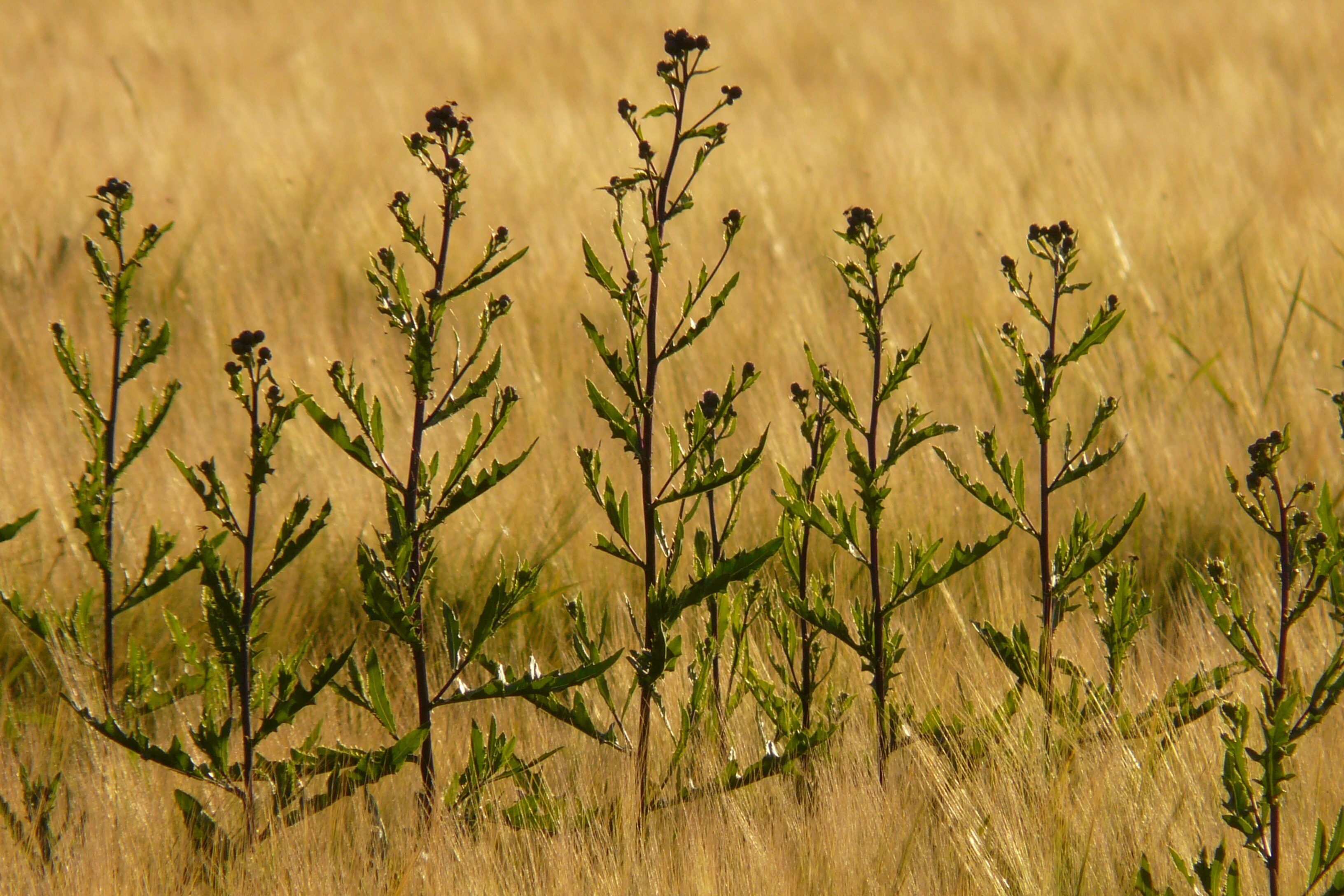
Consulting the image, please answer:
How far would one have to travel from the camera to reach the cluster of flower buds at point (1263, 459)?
1.20 meters

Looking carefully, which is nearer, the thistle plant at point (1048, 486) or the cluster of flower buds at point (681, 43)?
the cluster of flower buds at point (681, 43)

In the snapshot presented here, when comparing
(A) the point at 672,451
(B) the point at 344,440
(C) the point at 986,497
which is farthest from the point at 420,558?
(C) the point at 986,497

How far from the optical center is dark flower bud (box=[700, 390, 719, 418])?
4.62ft

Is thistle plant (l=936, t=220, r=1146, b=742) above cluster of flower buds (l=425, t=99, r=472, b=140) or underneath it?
underneath

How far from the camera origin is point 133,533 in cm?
217

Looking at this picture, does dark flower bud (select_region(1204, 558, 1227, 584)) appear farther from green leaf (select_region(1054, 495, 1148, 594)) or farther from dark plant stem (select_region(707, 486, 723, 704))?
dark plant stem (select_region(707, 486, 723, 704))

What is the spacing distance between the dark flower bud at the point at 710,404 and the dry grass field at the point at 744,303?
28cm

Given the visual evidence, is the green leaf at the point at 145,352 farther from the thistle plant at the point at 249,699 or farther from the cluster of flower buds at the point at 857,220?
the cluster of flower buds at the point at 857,220

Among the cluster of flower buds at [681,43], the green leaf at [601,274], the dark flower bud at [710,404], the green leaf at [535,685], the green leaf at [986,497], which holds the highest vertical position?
the cluster of flower buds at [681,43]

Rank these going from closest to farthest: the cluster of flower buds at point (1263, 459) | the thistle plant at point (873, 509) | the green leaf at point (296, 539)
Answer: the cluster of flower buds at point (1263, 459) → the green leaf at point (296, 539) → the thistle plant at point (873, 509)

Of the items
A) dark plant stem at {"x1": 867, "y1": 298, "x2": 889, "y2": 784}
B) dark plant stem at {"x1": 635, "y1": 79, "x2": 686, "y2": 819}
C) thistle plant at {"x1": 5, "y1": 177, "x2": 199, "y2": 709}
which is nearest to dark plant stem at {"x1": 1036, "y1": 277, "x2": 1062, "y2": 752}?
dark plant stem at {"x1": 867, "y1": 298, "x2": 889, "y2": 784}

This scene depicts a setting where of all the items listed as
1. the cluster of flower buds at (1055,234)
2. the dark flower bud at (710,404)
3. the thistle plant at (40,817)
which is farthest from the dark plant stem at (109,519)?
the cluster of flower buds at (1055,234)

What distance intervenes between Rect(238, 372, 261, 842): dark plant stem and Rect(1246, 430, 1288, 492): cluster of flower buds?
96 centimetres

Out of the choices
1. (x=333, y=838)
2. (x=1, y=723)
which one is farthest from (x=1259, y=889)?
(x=1, y=723)
